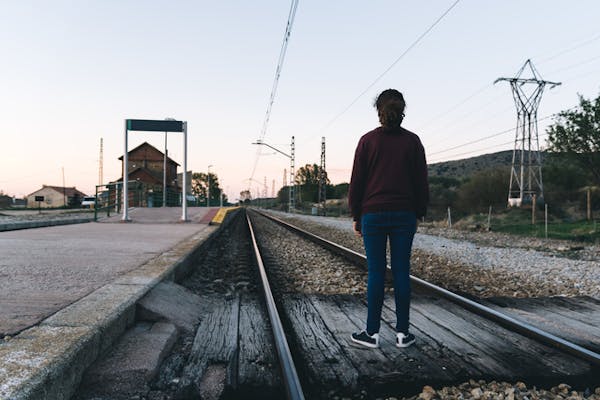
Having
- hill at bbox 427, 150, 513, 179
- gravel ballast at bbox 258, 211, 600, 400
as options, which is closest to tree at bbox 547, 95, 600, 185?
gravel ballast at bbox 258, 211, 600, 400

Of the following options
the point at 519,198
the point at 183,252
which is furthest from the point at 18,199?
the point at 183,252

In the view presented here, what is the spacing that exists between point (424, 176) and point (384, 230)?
Answer: 49 cm

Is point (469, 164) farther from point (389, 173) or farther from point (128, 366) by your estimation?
point (128, 366)

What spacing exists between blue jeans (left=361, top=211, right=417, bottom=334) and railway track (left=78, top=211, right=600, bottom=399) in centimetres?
25

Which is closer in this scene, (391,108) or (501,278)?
(391,108)

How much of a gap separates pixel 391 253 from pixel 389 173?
580 mm

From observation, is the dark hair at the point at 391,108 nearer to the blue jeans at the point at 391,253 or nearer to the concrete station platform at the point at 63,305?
the blue jeans at the point at 391,253

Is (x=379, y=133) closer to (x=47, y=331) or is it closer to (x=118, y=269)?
(x=47, y=331)

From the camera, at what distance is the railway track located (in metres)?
2.43

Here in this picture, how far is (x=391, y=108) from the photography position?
9.69 ft

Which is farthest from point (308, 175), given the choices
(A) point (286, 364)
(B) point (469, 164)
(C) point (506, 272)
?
(A) point (286, 364)

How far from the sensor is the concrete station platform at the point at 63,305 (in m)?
1.95

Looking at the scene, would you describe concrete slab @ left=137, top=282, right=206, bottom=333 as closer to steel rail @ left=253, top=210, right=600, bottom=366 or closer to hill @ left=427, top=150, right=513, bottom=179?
steel rail @ left=253, top=210, right=600, bottom=366

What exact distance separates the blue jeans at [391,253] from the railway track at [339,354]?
25cm
